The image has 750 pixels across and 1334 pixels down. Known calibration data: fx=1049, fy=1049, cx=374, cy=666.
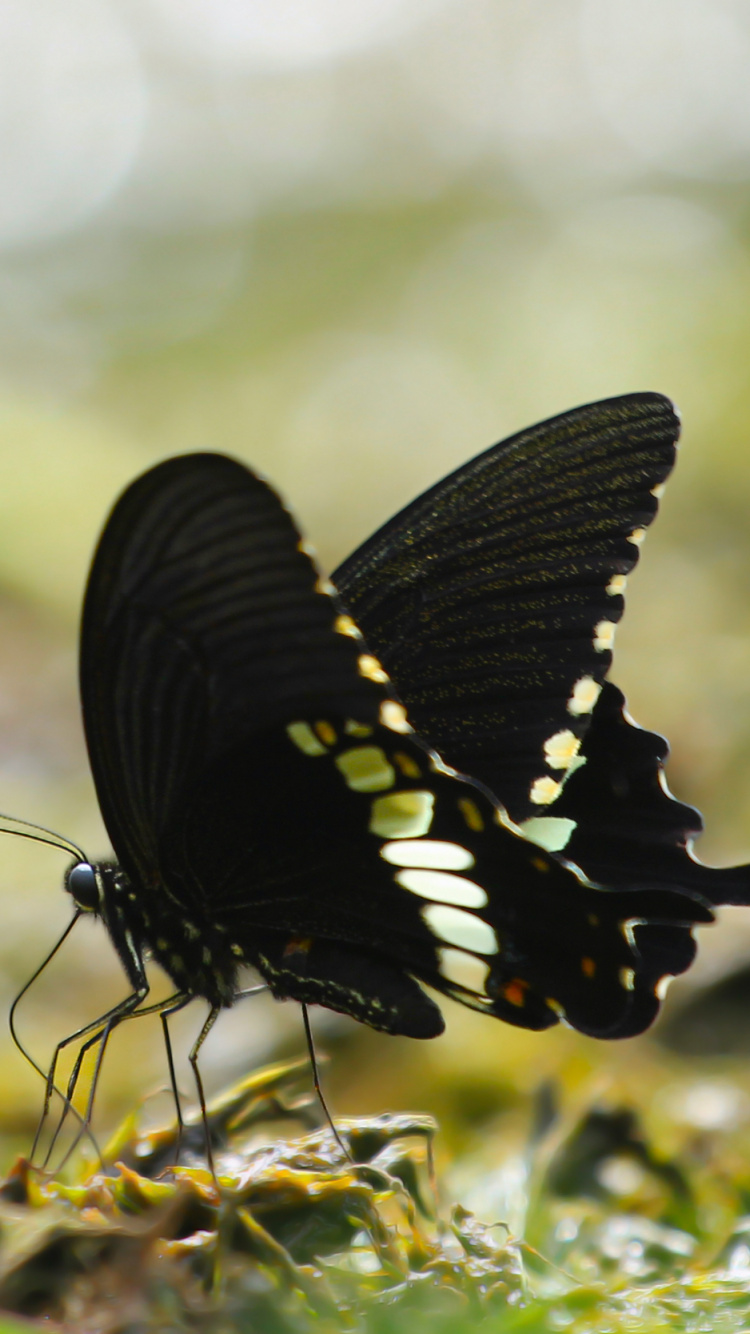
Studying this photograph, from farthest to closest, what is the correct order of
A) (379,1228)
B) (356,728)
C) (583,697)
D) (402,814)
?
(583,697), (402,814), (356,728), (379,1228)

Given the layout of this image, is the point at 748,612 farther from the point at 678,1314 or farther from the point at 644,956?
the point at 678,1314

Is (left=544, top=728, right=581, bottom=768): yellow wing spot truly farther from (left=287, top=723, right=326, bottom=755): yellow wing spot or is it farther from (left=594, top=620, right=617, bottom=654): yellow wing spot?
(left=287, top=723, right=326, bottom=755): yellow wing spot

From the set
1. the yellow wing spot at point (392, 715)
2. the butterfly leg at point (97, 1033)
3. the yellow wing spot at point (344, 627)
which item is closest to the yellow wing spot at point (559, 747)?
the yellow wing spot at point (392, 715)

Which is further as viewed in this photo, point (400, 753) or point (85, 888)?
point (85, 888)

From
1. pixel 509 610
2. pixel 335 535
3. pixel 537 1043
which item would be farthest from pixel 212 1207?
pixel 335 535

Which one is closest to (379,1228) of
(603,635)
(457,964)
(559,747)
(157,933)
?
(457,964)

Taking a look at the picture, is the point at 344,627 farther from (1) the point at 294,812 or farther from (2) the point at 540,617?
(2) the point at 540,617

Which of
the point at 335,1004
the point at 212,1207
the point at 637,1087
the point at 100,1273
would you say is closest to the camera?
the point at 100,1273
